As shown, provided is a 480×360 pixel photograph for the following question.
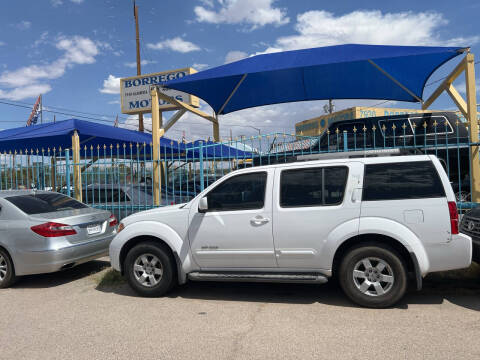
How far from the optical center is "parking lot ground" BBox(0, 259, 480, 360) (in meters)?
3.30

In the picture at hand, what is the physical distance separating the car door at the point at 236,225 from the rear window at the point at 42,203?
2791 mm

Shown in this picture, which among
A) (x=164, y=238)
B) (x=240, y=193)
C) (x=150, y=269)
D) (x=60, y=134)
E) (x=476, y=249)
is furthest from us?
(x=60, y=134)

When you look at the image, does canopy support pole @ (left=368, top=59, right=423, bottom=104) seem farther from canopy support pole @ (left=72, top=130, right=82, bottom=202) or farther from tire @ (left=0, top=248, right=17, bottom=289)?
tire @ (left=0, top=248, right=17, bottom=289)

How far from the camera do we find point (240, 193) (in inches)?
186

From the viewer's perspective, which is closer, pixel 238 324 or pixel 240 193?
pixel 238 324

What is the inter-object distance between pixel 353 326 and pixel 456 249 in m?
1.43

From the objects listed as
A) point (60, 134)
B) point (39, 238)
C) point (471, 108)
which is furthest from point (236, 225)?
point (60, 134)

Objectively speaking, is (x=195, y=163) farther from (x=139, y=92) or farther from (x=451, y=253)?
(x=139, y=92)

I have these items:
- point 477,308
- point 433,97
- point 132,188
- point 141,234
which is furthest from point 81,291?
point 433,97

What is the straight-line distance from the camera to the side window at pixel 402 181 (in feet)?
13.6

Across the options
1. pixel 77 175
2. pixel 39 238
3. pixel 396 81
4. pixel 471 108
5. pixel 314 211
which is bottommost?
pixel 39 238

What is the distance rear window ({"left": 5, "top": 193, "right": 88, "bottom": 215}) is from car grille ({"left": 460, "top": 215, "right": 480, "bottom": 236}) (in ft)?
19.9

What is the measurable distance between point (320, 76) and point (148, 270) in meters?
6.65

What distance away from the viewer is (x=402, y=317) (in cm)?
396
